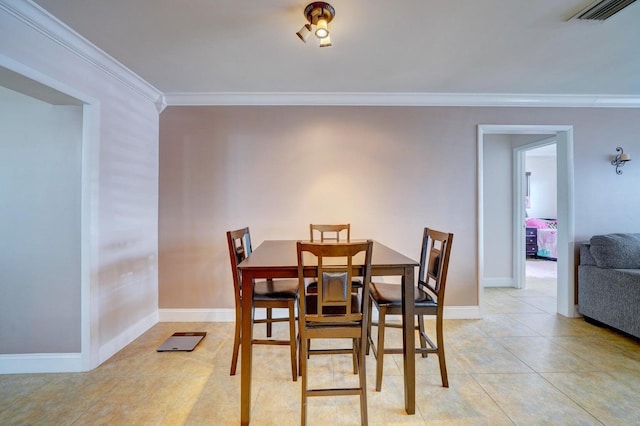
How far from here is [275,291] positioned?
2.11 m

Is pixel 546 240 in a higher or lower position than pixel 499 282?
higher

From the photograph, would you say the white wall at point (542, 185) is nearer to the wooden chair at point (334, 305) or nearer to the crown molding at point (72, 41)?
the wooden chair at point (334, 305)

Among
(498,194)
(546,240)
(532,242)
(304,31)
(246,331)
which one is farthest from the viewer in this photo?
(532,242)

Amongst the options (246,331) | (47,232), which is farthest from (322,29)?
(47,232)

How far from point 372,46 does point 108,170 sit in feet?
7.58

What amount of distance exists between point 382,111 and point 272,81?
3.95ft

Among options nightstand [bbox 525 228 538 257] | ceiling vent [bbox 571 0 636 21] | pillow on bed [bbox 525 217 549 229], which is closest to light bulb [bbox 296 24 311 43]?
ceiling vent [bbox 571 0 636 21]

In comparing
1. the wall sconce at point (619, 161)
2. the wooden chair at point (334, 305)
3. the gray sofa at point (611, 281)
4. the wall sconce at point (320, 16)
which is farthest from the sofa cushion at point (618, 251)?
the wall sconce at point (320, 16)

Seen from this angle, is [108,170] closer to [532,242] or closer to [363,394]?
[363,394]

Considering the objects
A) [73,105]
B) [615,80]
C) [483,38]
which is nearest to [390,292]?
[483,38]

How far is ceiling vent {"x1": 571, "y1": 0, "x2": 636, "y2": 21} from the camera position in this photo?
1.65 metres

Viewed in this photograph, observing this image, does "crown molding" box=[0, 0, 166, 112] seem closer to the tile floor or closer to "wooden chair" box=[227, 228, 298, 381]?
"wooden chair" box=[227, 228, 298, 381]

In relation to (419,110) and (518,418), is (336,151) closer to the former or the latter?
(419,110)

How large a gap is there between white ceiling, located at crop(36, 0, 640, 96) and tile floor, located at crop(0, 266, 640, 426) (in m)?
2.40
